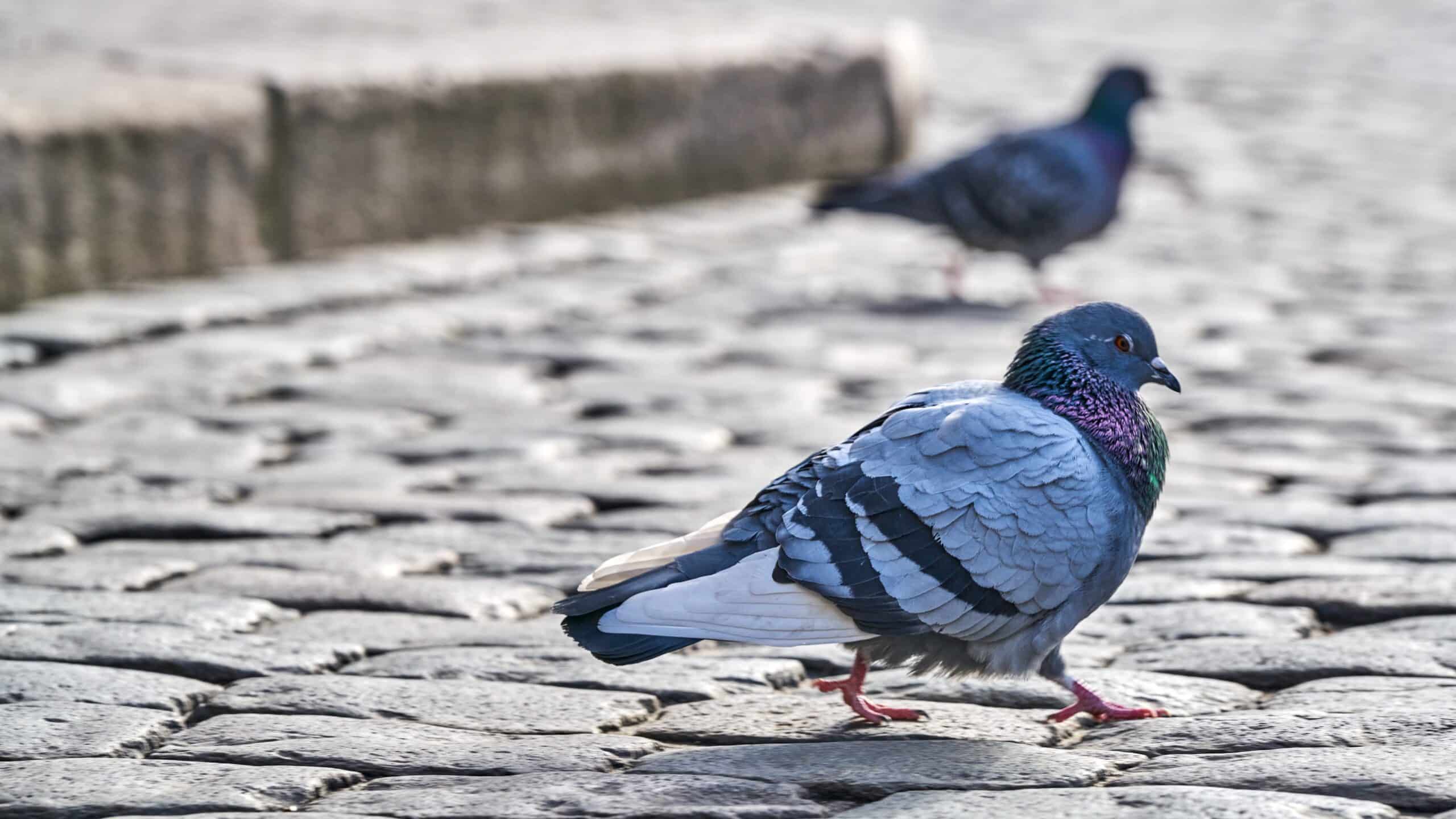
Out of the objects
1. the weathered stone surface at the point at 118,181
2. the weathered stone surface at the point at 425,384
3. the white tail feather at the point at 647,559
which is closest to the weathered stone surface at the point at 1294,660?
the white tail feather at the point at 647,559

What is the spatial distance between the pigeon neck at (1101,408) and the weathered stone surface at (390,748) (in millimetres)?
818

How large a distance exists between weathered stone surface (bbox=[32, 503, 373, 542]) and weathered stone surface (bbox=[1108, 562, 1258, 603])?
61.5 inches

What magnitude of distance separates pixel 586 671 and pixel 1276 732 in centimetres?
106

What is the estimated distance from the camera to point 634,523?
4.09 m

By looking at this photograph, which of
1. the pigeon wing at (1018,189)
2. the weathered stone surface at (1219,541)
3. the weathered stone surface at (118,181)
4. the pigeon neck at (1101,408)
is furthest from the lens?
the pigeon wing at (1018,189)

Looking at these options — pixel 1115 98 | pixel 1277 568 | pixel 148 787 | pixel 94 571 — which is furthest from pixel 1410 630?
pixel 1115 98

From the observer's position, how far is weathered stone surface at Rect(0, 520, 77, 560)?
3828 mm

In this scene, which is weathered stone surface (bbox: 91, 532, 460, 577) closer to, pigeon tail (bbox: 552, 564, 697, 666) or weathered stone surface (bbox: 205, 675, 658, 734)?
weathered stone surface (bbox: 205, 675, 658, 734)

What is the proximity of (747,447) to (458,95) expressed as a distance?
3266 millimetres

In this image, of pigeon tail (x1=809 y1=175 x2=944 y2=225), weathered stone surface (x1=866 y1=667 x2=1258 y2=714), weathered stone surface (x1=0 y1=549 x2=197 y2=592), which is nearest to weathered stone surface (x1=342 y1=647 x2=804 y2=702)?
weathered stone surface (x1=866 y1=667 x2=1258 y2=714)

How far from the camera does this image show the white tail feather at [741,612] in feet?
8.73

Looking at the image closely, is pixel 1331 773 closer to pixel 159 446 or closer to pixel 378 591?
pixel 378 591

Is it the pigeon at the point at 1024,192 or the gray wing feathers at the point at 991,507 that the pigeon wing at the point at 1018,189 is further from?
the gray wing feathers at the point at 991,507

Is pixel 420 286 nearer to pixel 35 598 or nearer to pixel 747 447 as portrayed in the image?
pixel 747 447
